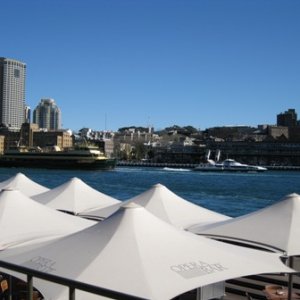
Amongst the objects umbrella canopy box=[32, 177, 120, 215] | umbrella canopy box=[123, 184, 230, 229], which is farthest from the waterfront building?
umbrella canopy box=[123, 184, 230, 229]

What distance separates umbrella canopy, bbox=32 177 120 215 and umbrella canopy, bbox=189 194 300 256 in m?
6.92

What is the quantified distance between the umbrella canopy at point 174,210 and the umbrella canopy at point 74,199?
263 centimetres

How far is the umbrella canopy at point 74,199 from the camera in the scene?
16.5m

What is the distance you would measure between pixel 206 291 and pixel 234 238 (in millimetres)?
1599

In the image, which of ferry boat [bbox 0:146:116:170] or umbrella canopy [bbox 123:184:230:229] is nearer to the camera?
umbrella canopy [bbox 123:184:230:229]

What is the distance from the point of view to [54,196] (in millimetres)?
17047

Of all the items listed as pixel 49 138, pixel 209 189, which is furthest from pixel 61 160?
pixel 49 138

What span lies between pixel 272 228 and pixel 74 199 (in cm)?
891

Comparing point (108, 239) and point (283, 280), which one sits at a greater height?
point (108, 239)

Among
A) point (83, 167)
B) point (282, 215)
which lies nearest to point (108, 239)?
point (282, 215)

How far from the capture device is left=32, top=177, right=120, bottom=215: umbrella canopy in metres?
16.5

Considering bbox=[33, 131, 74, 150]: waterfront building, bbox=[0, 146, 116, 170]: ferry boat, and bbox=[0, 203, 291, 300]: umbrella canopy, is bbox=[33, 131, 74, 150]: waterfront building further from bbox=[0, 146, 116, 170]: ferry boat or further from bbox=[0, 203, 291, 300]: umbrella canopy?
bbox=[0, 203, 291, 300]: umbrella canopy

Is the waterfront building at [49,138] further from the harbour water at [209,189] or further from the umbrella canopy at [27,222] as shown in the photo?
the umbrella canopy at [27,222]

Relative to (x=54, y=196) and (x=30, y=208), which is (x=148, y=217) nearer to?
(x=30, y=208)
